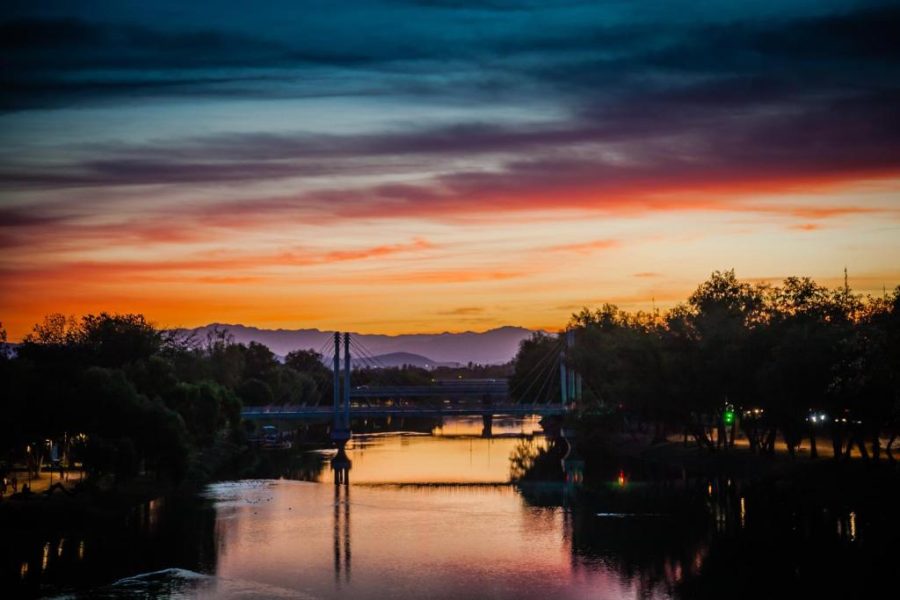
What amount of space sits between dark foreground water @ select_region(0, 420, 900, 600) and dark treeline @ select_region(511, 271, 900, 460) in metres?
7.31

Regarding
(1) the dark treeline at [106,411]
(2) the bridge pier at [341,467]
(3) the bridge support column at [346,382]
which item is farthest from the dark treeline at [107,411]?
(3) the bridge support column at [346,382]

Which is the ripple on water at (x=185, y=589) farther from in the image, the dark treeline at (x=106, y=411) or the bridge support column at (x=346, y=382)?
the bridge support column at (x=346, y=382)

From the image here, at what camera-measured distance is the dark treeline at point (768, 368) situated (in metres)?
74.3

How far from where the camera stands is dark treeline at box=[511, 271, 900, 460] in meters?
74.3

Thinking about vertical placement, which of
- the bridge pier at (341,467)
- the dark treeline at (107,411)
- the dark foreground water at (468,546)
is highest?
the dark treeline at (107,411)

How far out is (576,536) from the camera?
7025 centimetres

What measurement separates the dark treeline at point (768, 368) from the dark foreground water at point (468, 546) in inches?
288

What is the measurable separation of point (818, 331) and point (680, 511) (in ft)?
59.0

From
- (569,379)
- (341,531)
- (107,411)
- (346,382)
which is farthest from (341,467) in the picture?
(569,379)

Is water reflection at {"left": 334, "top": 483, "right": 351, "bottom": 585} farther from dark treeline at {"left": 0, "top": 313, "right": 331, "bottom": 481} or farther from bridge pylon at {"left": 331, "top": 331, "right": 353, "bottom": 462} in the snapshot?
bridge pylon at {"left": 331, "top": 331, "right": 353, "bottom": 462}

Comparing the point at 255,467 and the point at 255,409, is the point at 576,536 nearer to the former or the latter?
the point at 255,467

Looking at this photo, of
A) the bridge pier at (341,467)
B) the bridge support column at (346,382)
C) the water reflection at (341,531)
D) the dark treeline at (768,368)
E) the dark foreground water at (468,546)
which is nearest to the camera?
the dark foreground water at (468,546)

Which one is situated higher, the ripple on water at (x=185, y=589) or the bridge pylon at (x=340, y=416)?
the bridge pylon at (x=340, y=416)

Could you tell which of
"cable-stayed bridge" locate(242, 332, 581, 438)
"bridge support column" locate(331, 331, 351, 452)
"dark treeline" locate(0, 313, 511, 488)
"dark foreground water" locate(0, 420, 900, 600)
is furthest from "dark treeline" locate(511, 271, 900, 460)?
"dark treeline" locate(0, 313, 511, 488)
